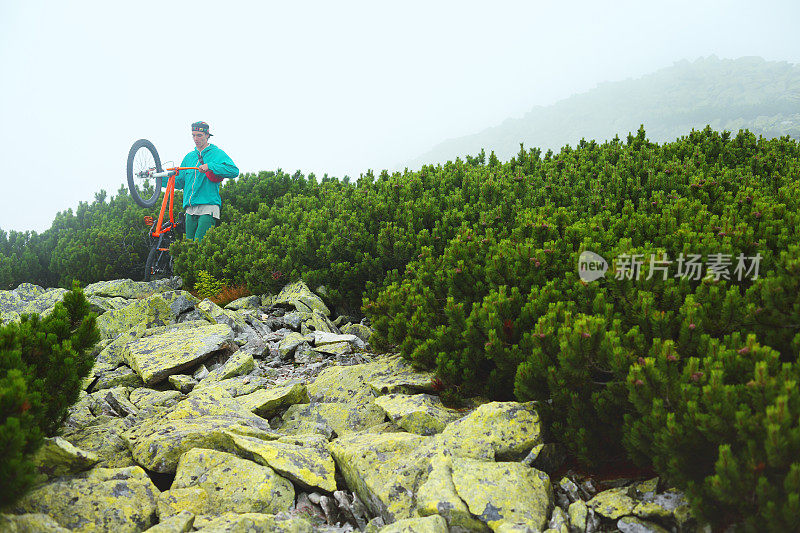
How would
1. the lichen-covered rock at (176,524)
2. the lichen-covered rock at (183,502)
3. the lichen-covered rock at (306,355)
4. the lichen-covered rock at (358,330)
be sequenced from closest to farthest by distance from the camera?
the lichen-covered rock at (176,524)
the lichen-covered rock at (183,502)
the lichen-covered rock at (306,355)
the lichen-covered rock at (358,330)

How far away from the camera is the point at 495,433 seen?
14.1ft

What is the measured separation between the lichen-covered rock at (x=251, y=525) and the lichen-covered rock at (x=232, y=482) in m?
0.36

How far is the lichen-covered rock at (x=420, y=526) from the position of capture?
318 cm

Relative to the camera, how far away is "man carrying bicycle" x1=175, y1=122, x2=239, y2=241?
1212 centimetres

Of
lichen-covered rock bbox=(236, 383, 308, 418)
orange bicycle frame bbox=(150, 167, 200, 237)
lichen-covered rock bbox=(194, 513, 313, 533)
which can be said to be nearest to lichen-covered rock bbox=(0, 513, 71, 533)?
lichen-covered rock bbox=(194, 513, 313, 533)

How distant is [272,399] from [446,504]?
301 centimetres

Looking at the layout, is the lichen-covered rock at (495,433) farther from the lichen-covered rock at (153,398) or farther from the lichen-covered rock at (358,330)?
Result: the lichen-covered rock at (358,330)

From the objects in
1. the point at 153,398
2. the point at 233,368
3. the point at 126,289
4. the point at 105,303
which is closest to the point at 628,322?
the point at 233,368

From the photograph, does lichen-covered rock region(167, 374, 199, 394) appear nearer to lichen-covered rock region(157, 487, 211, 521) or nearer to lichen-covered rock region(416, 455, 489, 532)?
lichen-covered rock region(157, 487, 211, 521)

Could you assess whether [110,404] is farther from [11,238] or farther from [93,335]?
[11,238]

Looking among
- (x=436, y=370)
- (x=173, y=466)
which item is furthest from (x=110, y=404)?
(x=436, y=370)

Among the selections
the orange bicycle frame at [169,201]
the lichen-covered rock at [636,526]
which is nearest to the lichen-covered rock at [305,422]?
the lichen-covered rock at [636,526]

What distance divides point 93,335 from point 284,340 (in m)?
3.86

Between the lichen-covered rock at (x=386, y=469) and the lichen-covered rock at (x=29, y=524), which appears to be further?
the lichen-covered rock at (x=386, y=469)
